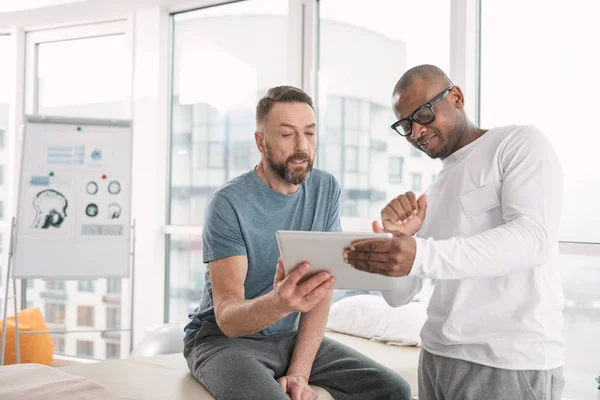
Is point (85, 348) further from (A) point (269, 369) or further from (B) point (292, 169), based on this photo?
(B) point (292, 169)

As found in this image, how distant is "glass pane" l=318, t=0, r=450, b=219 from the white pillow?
2.59 ft

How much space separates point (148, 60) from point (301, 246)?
3658mm

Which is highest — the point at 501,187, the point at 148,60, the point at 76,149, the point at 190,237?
the point at 148,60

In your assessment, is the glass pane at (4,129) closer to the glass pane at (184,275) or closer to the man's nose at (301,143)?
the glass pane at (184,275)

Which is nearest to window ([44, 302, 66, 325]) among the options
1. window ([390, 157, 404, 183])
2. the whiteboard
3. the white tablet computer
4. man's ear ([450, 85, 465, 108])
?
the whiteboard

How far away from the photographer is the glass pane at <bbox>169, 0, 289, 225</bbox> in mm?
4523

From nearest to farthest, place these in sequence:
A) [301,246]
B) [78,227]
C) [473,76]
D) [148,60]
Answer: [301,246] → [473,76] → [78,227] → [148,60]

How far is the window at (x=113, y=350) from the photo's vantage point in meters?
4.91

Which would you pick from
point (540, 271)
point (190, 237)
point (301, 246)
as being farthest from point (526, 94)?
point (190, 237)

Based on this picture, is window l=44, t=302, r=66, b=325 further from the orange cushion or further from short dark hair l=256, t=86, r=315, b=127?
short dark hair l=256, t=86, r=315, b=127

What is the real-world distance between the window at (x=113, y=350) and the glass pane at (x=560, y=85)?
3205 millimetres

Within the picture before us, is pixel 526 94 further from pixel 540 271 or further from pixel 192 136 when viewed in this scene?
pixel 192 136

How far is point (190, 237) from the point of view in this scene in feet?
15.6

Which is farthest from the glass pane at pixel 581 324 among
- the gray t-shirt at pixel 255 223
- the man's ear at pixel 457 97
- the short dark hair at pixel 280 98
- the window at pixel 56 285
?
the window at pixel 56 285
